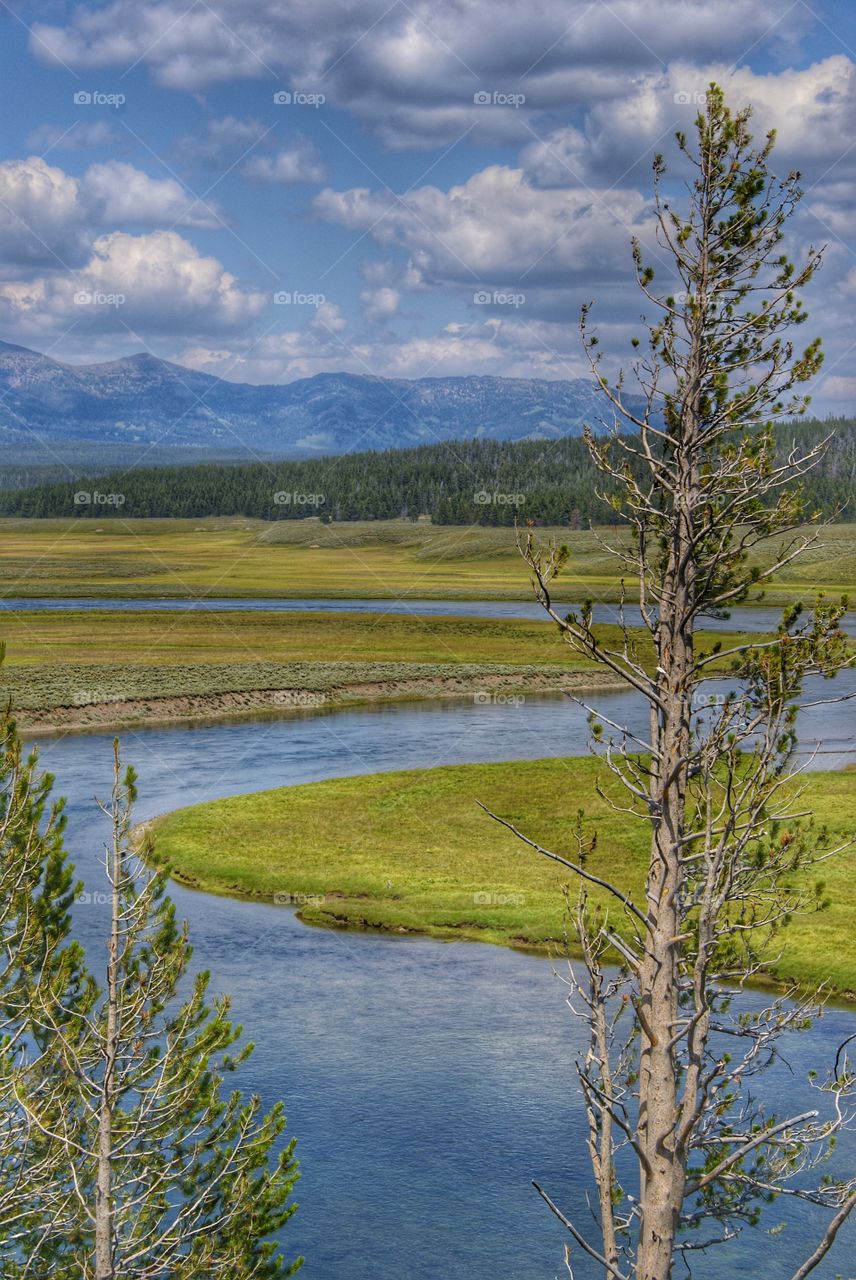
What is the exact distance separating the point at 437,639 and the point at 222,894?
7711 centimetres

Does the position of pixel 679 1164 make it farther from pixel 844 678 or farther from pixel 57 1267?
pixel 844 678

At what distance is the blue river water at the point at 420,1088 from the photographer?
27047 mm

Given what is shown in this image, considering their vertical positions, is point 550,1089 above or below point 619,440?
below

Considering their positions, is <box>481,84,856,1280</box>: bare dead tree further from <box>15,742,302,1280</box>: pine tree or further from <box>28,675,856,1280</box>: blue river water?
<box>28,675,856,1280</box>: blue river water

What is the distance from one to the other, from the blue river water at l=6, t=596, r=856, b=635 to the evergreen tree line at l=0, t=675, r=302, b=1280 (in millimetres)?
121468

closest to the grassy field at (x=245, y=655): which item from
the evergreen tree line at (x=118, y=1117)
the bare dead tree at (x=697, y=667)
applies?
the evergreen tree line at (x=118, y=1117)

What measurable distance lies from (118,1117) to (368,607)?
142098 millimetres

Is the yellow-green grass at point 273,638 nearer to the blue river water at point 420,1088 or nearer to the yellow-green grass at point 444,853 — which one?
the yellow-green grass at point 444,853

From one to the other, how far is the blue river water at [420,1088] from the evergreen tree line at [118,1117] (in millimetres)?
4826

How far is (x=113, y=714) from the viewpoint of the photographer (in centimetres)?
8700

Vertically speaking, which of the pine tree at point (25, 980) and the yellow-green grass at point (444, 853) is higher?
the pine tree at point (25, 980)

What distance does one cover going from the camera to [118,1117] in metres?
20.6

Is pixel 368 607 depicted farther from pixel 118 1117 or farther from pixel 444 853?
pixel 118 1117

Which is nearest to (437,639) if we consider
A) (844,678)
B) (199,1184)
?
(844,678)
